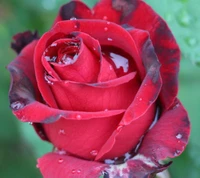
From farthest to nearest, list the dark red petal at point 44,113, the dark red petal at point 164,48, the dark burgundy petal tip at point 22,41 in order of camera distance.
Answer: the dark burgundy petal tip at point 22,41 < the dark red petal at point 164,48 < the dark red petal at point 44,113

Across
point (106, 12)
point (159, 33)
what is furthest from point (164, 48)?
point (106, 12)

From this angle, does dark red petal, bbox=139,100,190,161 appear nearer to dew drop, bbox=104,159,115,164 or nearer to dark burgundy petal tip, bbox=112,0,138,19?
dew drop, bbox=104,159,115,164

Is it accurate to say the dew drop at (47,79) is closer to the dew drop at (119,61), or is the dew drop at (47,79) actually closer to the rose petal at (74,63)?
the rose petal at (74,63)

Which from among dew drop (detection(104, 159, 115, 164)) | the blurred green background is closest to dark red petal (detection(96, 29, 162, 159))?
dew drop (detection(104, 159, 115, 164))

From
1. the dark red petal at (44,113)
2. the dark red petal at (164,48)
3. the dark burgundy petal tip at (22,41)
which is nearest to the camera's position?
the dark red petal at (44,113)

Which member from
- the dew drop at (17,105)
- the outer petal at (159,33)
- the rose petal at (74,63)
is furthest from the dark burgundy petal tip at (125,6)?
the dew drop at (17,105)

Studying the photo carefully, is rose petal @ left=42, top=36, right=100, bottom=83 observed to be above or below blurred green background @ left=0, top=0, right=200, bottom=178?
above

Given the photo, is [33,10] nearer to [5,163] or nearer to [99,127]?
[5,163]
